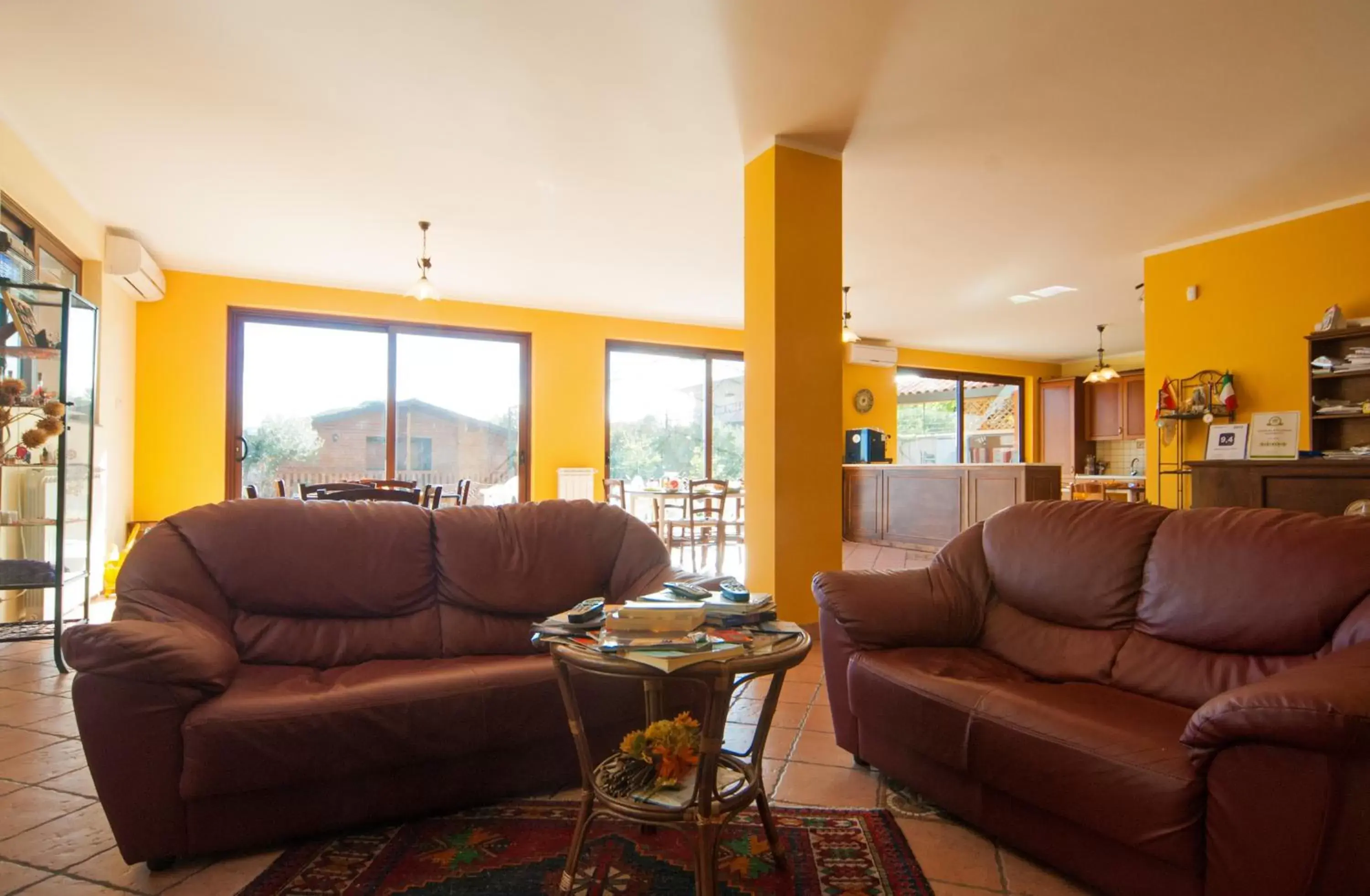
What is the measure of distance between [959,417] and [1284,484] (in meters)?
7.17

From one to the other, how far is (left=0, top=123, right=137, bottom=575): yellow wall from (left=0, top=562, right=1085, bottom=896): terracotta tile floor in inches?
98.9

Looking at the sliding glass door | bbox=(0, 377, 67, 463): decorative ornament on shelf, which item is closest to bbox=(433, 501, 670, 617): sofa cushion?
bbox=(0, 377, 67, 463): decorative ornament on shelf

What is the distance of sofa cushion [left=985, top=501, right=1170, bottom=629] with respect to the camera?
211cm

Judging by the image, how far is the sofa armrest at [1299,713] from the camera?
119 centimetres

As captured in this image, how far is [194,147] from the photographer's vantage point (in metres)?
3.90

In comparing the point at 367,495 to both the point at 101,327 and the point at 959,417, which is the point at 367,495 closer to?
the point at 101,327

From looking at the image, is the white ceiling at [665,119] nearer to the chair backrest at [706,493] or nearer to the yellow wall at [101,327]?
the yellow wall at [101,327]

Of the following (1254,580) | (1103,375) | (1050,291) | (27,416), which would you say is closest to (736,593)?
(1254,580)

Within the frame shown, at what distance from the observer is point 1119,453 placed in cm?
1087

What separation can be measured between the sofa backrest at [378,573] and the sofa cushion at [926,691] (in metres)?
0.79

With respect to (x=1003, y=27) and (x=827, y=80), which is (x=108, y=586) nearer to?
(x=827, y=80)

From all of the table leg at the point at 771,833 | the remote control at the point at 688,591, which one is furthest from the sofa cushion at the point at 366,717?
the table leg at the point at 771,833

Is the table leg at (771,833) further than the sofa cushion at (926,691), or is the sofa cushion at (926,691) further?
the sofa cushion at (926,691)

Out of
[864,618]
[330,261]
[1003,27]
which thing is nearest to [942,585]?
[864,618]
